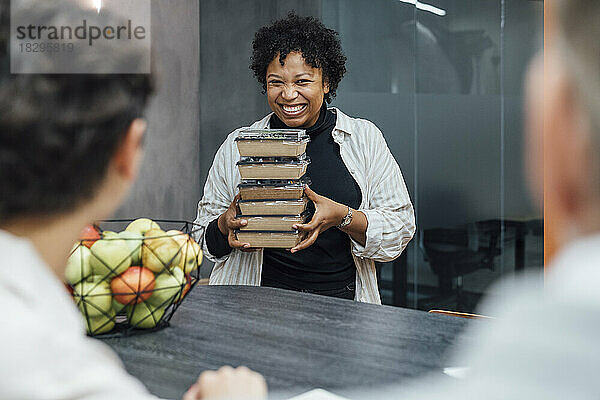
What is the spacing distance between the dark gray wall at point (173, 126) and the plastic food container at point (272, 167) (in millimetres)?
2181

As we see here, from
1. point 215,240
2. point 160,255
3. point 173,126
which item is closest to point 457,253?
point 173,126

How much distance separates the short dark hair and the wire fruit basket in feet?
1.57

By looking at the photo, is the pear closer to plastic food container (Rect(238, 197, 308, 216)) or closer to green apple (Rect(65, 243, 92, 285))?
green apple (Rect(65, 243, 92, 285))

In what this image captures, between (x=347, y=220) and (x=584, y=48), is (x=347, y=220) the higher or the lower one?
the lower one

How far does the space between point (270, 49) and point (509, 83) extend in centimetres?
190

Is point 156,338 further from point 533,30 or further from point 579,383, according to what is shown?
point 533,30

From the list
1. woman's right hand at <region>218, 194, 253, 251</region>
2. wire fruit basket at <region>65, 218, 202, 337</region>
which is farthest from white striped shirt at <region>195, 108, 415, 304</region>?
wire fruit basket at <region>65, 218, 202, 337</region>

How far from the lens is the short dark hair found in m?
0.67

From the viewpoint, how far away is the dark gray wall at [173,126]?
427 cm

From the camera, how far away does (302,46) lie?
2.45 meters

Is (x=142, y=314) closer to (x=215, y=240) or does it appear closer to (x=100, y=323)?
(x=100, y=323)

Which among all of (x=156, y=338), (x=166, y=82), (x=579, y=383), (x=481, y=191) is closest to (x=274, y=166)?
(x=156, y=338)

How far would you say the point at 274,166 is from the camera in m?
2.10

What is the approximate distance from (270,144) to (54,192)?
1.41 m
